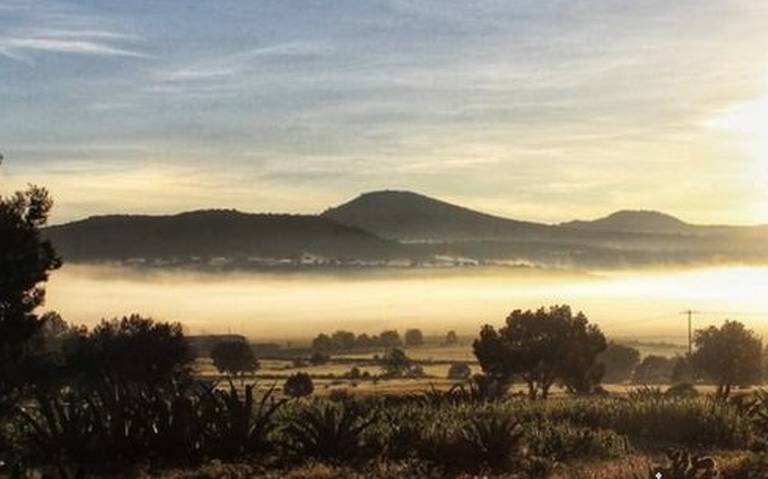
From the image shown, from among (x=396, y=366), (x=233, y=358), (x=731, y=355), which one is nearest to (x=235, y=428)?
(x=731, y=355)

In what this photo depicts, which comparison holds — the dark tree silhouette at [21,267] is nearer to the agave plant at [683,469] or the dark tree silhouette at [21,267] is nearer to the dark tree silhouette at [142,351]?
the dark tree silhouette at [142,351]

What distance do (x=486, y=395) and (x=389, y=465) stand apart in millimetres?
14449

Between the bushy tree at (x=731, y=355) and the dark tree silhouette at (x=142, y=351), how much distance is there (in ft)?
166

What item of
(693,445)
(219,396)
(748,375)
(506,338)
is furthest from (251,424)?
(748,375)

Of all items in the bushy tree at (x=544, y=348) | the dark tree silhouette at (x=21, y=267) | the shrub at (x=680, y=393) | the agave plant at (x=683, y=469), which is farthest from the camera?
the bushy tree at (x=544, y=348)

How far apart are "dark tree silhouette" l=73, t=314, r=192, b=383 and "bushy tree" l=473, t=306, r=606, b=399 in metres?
30.8

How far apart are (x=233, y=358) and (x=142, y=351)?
5859 cm

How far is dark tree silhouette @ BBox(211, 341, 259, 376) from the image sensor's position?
13512 centimetres

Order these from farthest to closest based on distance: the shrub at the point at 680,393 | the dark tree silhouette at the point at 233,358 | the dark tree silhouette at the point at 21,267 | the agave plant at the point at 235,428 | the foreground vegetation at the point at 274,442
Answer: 1. the dark tree silhouette at the point at 233,358
2. the dark tree silhouette at the point at 21,267
3. the shrub at the point at 680,393
4. the agave plant at the point at 235,428
5. the foreground vegetation at the point at 274,442

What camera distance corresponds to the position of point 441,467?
19.6 m

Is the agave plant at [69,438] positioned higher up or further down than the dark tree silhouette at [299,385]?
higher up

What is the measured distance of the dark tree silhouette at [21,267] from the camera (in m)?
53.9

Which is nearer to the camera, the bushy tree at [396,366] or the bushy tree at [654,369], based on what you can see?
the bushy tree at [396,366]

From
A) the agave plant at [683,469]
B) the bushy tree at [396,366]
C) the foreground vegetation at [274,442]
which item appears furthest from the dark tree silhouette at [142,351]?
the bushy tree at [396,366]
